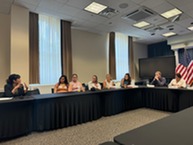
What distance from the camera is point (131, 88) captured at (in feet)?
15.6

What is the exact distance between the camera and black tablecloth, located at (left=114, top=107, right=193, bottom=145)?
3.26 ft

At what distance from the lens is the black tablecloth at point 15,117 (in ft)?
8.50

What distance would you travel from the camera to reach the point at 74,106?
3420mm

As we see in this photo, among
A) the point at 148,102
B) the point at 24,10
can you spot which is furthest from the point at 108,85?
the point at 24,10

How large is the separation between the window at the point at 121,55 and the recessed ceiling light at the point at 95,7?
315 cm

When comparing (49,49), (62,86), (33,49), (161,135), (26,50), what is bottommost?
(161,135)

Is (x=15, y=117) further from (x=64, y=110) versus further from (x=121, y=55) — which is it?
(x=121, y=55)

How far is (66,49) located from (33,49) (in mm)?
1233

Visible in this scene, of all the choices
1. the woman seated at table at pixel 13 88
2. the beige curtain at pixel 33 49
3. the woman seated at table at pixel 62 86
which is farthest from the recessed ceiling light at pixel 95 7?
the woman seated at table at pixel 13 88

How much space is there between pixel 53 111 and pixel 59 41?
3.13 meters

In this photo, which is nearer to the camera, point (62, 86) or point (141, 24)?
point (62, 86)

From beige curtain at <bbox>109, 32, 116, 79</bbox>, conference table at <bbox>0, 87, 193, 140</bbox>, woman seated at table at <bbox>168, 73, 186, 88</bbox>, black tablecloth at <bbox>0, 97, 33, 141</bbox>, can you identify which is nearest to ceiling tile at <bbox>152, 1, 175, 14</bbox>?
woman seated at table at <bbox>168, 73, 186, 88</bbox>

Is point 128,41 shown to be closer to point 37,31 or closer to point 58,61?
point 58,61

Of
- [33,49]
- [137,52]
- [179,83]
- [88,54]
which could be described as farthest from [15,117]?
[137,52]
